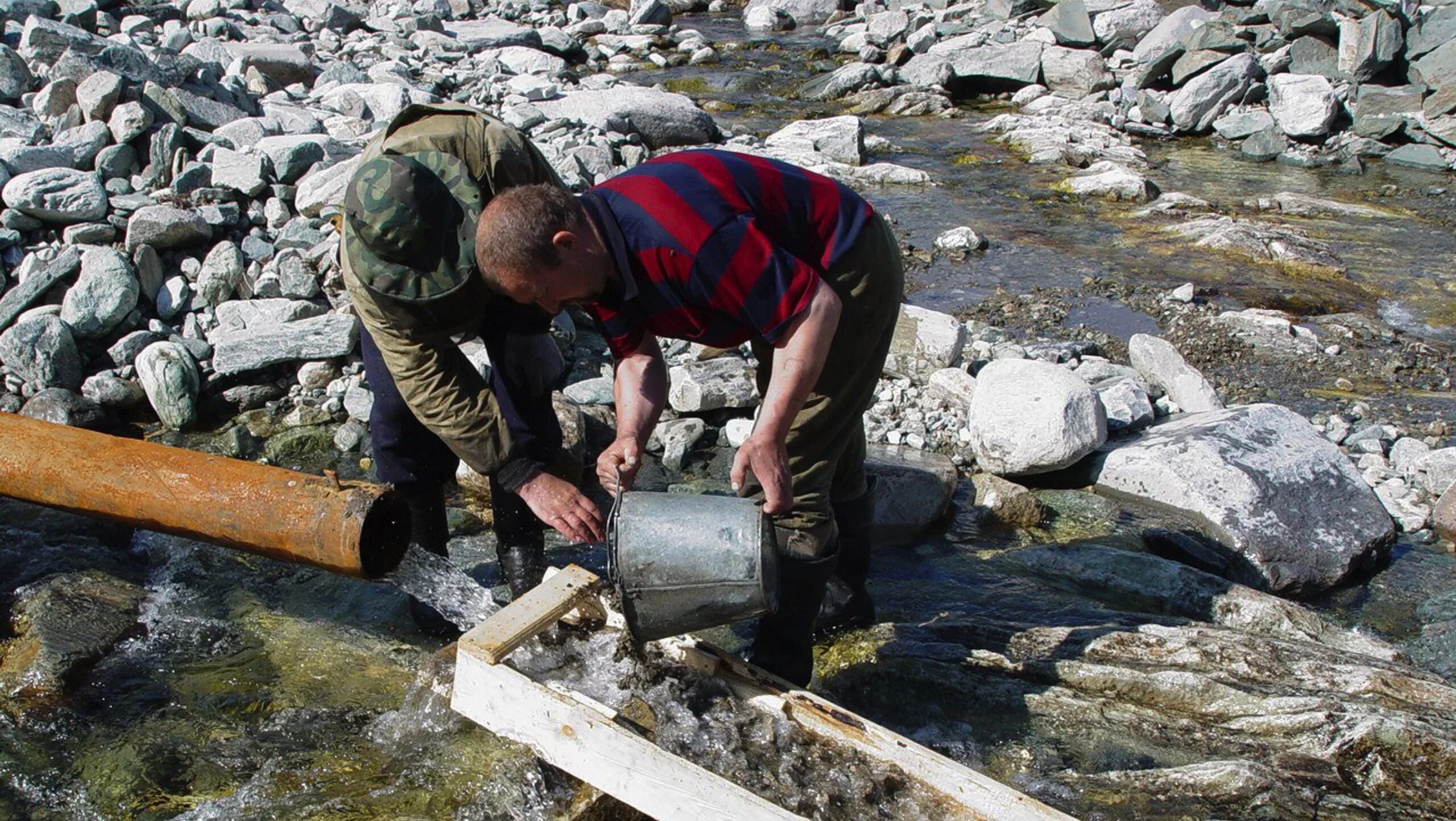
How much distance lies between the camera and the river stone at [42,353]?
584 cm

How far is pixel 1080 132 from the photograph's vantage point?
12.4 m

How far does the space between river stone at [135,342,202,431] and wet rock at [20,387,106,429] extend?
0.90 ft

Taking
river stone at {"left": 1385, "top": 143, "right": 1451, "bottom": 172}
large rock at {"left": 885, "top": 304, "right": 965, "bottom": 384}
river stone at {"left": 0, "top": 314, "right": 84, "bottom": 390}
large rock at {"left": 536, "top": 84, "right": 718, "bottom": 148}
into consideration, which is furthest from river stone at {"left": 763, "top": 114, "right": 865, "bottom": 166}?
river stone at {"left": 0, "top": 314, "right": 84, "bottom": 390}

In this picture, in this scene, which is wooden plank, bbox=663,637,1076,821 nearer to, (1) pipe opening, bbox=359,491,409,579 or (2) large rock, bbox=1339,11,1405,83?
(1) pipe opening, bbox=359,491,409,579

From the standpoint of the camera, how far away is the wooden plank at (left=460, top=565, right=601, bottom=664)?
3.03 metres

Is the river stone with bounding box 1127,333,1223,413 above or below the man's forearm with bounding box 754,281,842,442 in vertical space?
below

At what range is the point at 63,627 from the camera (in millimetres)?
4000

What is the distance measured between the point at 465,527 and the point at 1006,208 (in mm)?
6645

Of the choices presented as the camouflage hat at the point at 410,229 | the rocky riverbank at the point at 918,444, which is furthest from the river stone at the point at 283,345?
the camouflage hat at the point at 410,229

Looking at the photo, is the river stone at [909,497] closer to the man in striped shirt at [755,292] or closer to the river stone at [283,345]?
the man in striped shirt at [755,292]

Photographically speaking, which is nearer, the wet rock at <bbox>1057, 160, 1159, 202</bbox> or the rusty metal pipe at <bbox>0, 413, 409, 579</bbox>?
the rusty metal pipe at <bbox>0, 413, 409, 579</bbox>

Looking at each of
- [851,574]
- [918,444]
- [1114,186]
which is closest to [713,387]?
[918,444]

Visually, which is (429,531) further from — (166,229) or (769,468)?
(166,229)

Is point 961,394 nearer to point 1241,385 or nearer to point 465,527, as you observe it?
point 1241,385
